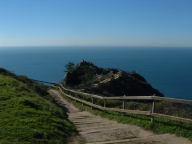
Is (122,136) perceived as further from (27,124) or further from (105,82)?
(105,82)

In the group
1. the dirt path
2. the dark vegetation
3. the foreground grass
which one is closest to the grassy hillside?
the dirt path

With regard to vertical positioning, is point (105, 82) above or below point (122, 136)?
below

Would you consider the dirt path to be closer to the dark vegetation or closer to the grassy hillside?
the grassy hillside

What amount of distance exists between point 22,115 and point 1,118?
3.50 ft

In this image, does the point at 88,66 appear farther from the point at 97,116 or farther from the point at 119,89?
the point at 97,116

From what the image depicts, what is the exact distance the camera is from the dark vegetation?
36812mm

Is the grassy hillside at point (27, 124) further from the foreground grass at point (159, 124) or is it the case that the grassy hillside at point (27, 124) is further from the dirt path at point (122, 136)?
the foreground grass at point (159, 124)

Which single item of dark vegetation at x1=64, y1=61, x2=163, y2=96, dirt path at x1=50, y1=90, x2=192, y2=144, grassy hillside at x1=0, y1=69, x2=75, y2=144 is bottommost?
dark vegetation at x1=64, y1=61, x2=163, y2=96

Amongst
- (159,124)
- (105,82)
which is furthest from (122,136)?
(105,82)

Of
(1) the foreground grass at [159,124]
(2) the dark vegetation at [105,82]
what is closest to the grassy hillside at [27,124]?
(1) the foreground grass at [159,124]

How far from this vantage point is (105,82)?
122ft

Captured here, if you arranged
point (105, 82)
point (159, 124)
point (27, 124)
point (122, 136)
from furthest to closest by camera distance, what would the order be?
point (105, 82), point (159, 124), point (122, 136), point (27, 124)

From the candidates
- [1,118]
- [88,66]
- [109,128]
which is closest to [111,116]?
[109,128]

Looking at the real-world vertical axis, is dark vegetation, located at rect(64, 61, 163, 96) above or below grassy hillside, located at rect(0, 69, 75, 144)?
below
